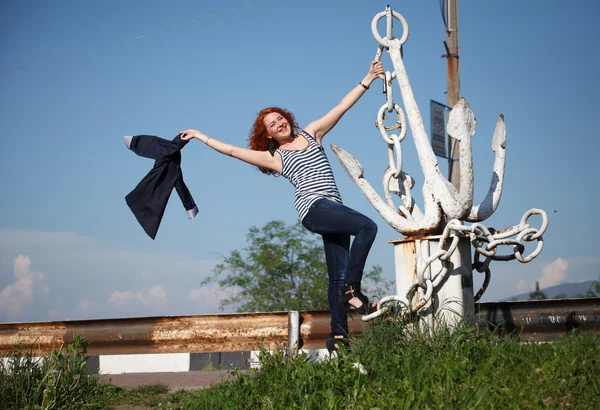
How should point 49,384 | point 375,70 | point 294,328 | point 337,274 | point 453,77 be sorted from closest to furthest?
point 49,384, point 337,274, point 375,70, point 294,328, point 453,77

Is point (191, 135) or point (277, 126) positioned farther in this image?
point (191, 135)

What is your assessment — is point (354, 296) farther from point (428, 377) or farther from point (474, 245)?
point (428, 377)

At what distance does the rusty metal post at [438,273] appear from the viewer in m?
4.91

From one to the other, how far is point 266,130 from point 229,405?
103 inches

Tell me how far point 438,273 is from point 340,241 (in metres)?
0.87

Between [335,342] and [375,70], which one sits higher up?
[375,70]

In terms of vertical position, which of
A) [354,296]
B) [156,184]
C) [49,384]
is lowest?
[49,384]

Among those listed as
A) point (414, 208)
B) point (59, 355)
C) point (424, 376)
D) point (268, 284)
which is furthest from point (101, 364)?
point (268, 284)

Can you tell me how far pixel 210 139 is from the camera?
5711 mm

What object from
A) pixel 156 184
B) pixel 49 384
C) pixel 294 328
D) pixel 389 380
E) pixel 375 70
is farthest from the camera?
pixel 294 328

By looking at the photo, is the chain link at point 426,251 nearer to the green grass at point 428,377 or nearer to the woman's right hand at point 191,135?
the green grass at point 428,377

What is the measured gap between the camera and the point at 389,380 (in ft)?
12.6

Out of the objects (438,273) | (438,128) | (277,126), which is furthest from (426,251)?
(438,128)

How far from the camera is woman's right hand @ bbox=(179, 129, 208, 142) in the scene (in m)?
5.78
